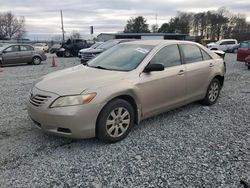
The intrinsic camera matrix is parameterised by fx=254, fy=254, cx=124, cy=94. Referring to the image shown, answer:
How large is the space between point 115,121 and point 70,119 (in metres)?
0.73

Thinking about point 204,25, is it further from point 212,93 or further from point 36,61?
point 212,93

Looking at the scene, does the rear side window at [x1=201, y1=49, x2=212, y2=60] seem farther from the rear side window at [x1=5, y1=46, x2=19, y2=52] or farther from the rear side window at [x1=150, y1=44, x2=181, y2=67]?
the rear side window at [x1=5, y1=46, x2=19, y2=52]

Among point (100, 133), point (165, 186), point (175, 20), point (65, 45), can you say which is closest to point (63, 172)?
point (100, 133)

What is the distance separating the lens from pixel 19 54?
1614 cm

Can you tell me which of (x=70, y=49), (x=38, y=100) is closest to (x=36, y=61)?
(x=70, y=49)

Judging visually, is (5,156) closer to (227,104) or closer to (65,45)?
(227,104)

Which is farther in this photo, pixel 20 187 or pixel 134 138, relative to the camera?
pixel 134 138

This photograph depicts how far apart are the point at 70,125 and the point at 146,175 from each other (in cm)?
125

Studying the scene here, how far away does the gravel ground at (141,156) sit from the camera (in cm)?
308

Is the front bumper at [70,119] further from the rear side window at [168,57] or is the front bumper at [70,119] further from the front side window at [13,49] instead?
the front side window at [13,49]

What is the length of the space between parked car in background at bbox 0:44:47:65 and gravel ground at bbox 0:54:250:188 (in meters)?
11.6

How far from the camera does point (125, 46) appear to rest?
203 inches

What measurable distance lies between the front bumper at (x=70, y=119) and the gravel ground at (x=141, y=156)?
319 millimetres

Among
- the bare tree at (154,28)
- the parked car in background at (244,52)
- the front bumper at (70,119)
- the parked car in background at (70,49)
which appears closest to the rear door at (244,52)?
the parked car in background at (244,52)
